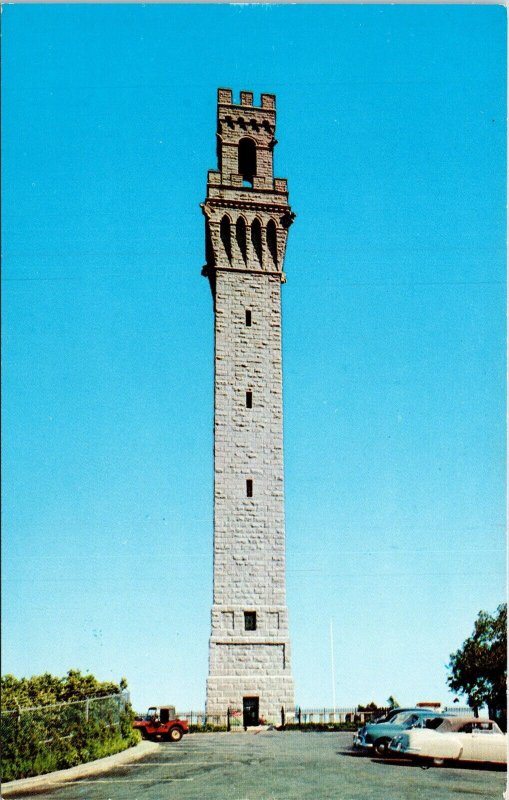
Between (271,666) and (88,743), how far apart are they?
464 inches

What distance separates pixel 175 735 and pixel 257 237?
20304 mm

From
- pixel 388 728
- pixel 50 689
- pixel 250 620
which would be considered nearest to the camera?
pixel 388 728

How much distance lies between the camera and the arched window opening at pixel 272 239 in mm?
34500

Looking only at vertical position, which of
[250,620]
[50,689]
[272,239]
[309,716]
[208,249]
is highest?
[272,239]

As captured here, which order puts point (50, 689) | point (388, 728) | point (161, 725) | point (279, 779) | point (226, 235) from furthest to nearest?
1. point (226, 235)
2. point (161, 725)
3. point (50, 689)
4. point (388, 728)
5. point (279, 779)

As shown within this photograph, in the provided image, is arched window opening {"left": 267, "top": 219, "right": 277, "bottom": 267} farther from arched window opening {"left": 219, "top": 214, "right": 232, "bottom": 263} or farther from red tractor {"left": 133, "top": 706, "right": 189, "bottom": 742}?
red tractor {"left": 133, "top": 706, "right": 189, "bottom": 742}

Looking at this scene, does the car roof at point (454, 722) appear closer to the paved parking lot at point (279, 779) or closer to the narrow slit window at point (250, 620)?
the paved parking lot at point (279, 779)

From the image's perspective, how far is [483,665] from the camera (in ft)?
77.5

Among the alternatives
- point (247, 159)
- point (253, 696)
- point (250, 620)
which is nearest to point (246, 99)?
point (247, 159)

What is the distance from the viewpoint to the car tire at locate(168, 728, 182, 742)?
2275 centimetres

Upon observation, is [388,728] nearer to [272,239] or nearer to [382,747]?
[382,747]

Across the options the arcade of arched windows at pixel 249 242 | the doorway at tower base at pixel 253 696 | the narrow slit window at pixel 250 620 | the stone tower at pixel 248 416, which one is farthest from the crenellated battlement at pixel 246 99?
the doorway at tower base at pixel 253 696

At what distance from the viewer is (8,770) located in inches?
691

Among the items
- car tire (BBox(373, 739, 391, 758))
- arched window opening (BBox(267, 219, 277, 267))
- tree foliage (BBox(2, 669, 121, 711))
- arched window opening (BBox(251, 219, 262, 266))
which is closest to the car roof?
car tire (BBox(373, 739, 391, 758))
